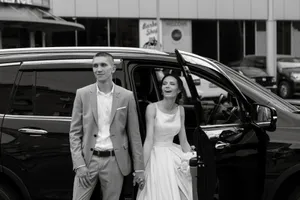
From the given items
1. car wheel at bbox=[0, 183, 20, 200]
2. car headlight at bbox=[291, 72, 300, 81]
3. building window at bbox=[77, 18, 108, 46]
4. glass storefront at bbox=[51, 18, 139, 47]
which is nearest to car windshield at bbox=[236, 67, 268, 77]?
car headlight at bbox=[291, 72, 300, 81]

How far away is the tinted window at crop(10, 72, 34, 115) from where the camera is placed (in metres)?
4.11

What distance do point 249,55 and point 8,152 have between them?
23.5 meters

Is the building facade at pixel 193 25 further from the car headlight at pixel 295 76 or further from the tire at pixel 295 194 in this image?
the tire at pixel 295 194

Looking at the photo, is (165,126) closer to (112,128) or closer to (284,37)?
(112,128)

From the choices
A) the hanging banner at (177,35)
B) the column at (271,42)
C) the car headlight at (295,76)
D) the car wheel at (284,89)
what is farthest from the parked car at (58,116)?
the column at (271,42)

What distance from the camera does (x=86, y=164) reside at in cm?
363

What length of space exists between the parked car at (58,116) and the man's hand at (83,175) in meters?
0.42

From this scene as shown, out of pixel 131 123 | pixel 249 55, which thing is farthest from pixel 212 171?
pixel 249 55

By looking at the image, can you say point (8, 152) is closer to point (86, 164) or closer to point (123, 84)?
point (86, 164)

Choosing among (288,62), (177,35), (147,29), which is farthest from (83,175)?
(177,35)

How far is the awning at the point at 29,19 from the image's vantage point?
18.6 meters

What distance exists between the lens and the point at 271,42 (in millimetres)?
26781

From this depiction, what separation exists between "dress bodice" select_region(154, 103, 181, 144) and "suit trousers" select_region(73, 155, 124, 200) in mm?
465

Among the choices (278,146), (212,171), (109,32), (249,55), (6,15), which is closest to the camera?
(212,171)
